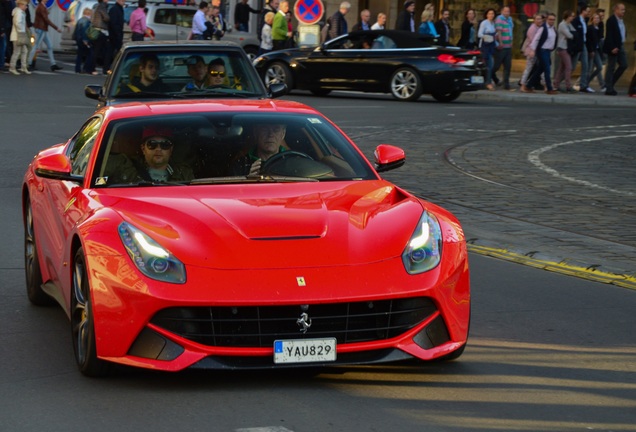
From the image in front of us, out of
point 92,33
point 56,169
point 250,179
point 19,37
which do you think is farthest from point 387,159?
point 92,33

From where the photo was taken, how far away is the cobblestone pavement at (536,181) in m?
10.7

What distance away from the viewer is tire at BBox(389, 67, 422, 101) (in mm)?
28125

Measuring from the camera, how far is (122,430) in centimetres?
555

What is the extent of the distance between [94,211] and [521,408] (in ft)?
7.49

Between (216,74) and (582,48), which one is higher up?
(216,74)

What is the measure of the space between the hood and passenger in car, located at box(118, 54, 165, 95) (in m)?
6.66

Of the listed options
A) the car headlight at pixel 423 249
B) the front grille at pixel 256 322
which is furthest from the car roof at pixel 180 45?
the front grille at pixel 256 322

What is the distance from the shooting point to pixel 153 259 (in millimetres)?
6199

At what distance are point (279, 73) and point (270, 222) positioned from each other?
23.1 meters

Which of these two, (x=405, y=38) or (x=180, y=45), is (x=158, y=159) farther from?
(x=405, y=38)

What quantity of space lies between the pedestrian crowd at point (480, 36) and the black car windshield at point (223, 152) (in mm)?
21360

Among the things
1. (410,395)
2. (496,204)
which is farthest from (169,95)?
(410,395)

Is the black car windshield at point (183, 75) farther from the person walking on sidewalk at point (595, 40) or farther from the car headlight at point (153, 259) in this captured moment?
the person walking on sidewalk at point (595, 40)

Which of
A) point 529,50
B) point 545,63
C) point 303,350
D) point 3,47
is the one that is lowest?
point 3,47
